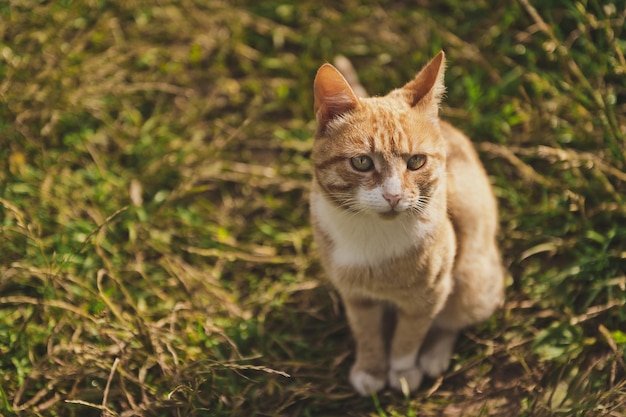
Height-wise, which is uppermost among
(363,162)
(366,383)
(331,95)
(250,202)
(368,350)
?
(331,95)

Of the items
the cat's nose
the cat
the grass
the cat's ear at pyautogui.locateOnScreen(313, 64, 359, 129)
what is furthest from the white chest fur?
the grass

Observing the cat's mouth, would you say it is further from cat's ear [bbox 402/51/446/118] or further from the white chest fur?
cat's ear [bbox 402/51/446/118]

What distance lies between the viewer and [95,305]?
2680 mm

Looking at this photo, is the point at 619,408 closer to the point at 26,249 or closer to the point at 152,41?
the point at 26,249

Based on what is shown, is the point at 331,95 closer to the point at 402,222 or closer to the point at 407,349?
the point at 402,222

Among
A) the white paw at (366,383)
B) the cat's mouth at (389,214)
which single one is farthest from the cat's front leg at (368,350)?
the cat's mouth at (389,214)

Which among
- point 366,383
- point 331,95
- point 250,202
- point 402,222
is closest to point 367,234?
A: point 402,222

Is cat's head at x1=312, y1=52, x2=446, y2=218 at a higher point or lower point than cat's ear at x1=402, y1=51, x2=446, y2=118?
lower

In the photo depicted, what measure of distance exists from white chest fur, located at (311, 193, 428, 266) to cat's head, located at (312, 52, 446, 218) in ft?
0.21

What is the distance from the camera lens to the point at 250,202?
321 centimetres

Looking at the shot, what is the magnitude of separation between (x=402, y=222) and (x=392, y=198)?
0.18 m

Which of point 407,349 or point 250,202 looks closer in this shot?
point 407,349

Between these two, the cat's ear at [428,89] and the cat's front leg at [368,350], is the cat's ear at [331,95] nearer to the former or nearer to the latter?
the cat's ear at [428,89]

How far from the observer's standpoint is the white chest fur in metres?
2.11
